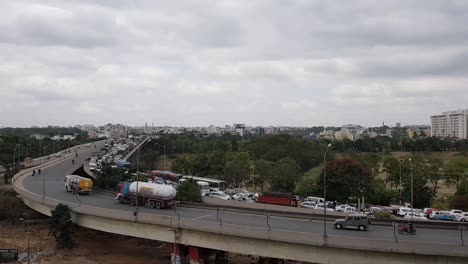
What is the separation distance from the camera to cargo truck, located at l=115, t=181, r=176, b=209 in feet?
146

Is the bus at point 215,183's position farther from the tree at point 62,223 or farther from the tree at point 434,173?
the tree at point 434,173

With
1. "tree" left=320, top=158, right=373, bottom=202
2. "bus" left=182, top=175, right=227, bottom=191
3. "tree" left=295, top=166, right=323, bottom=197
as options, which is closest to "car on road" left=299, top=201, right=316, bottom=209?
"tree" left=320, top=158, right=373, bottom=202

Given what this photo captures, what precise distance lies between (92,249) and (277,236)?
25.1m

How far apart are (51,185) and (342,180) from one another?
42182mm

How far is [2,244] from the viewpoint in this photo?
49969 millimetres

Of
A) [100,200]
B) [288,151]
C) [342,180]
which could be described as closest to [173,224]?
[100,200]

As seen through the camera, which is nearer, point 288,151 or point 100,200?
point 100,200

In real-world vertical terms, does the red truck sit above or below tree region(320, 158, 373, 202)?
below

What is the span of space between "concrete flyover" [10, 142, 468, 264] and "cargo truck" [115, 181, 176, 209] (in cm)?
131

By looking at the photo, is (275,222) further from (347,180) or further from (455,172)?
(455,172)

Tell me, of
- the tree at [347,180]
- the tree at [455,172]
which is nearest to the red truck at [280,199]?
the tree at [347,180]

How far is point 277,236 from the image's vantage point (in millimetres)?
30484

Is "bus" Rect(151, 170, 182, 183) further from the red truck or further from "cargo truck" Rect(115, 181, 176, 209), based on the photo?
"cargo truck" Rect(115, 181, 176, 209)

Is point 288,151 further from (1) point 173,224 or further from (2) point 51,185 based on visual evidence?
(1) point 173,224
